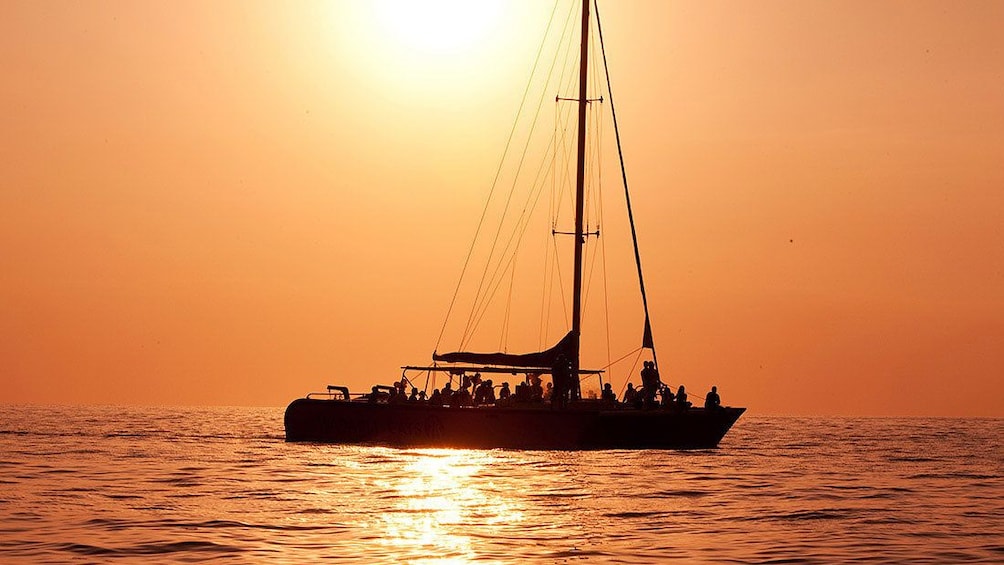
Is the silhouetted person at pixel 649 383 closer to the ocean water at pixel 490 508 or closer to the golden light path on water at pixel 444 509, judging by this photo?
the ocean water at pixel 490 508

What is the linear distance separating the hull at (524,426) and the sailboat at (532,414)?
0.03 m

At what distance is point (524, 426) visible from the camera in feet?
148

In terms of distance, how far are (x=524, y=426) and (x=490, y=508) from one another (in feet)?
59.9

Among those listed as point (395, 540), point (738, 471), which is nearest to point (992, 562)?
point (395, 540)

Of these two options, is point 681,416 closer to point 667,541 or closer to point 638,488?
point 638,488

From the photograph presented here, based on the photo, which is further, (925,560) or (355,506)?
(355,506)

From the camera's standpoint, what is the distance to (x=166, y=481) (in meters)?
33.7

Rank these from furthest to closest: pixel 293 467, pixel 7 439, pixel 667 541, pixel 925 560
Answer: pixel 7 439, pixel 293 467, pixel 667 541, pixel 925 560

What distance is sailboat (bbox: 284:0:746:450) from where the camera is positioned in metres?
45.1

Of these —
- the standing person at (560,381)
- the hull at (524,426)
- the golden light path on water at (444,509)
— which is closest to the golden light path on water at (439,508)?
the golden light path on water at (444,509)

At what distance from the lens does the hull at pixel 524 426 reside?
1770 inches

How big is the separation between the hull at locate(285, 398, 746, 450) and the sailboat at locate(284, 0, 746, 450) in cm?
3

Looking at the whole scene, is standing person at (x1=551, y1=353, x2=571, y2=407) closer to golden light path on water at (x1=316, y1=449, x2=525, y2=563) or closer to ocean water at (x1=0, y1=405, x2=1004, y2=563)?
ocean water at (x1=0, y1=405, x2=1004, y2=563)

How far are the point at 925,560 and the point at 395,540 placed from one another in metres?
8.11
